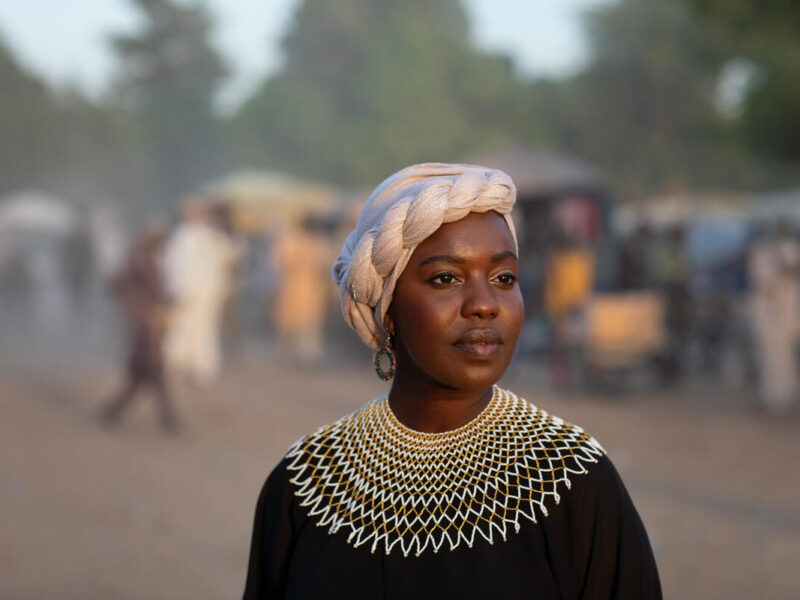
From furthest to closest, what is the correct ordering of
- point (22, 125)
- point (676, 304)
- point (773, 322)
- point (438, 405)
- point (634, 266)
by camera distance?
point (22, 125) < point (676, 304) < point (634, 266) < point (773, 322) < point (438, 405)

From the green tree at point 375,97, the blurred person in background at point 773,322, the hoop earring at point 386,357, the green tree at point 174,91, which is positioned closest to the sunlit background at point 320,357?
the blurred person in background at point 773,322

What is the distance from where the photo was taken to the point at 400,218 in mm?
1869

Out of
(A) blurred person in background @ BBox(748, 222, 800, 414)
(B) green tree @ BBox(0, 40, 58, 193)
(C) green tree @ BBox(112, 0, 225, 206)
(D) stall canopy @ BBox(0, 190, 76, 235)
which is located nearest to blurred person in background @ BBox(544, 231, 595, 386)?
(A) blurred person in background @ BBox(748, 222, 800, 414)

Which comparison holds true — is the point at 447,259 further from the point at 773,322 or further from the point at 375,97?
the point at 375,97

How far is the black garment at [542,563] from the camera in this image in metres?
1.69

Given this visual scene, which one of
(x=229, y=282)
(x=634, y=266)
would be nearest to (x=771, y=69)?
(x=634, y=266)

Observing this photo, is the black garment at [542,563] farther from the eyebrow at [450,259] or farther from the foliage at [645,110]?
the foliage at [645,110]

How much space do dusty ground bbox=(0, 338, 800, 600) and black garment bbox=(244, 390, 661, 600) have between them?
10.4 feet

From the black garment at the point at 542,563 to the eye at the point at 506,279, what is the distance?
0.36 meters

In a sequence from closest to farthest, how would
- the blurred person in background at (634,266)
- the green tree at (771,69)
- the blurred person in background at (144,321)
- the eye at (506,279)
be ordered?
the eye at (506,279)
the blurred person in background at (144,321)
the blurred person in background at (634,266)
the green tree at (771,69)

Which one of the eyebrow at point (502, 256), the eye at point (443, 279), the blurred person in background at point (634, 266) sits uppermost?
the blurred person in background at point (634, 266)

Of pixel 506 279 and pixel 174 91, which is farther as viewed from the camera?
pixel 174 91

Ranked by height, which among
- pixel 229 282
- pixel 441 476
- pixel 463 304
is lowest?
pixel 441 476

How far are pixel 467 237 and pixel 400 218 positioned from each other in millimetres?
149
